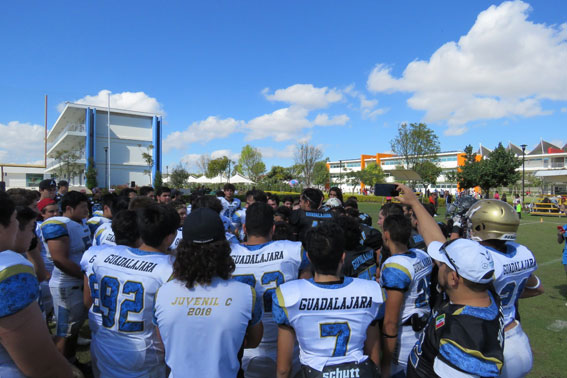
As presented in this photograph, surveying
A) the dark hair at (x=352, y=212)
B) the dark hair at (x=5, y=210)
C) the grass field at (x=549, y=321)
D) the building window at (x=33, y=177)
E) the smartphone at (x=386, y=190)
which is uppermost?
the building window at (x=33, y=177)

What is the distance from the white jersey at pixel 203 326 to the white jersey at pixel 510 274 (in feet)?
6.17

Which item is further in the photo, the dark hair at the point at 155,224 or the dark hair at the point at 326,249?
the dark hair at the point at 155,224

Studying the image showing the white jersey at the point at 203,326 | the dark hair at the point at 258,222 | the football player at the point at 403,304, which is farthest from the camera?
the dark hair at the point at 258,222

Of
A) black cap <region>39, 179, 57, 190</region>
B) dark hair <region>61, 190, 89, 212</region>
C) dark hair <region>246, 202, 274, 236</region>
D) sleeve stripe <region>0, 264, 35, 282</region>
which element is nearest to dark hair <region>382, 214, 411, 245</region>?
dark hair <region>246, 202, 274, 236</region>

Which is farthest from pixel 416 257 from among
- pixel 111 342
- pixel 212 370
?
pixel 111 342

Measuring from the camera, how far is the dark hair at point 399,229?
3.13 meters

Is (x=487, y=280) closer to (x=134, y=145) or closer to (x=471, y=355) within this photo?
(x=471, y=355)

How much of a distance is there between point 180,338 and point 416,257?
2.02 metres

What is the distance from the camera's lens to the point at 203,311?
2.09m

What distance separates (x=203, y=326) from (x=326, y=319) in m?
0.78

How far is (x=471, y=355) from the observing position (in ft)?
6.23

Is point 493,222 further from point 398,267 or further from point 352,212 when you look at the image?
point 352,212

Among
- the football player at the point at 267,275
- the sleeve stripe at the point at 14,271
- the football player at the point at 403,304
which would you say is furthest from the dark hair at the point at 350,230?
the sleeve stripe at the point at 14,271

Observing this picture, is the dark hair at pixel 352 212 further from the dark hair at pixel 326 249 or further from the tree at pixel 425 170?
the tree at pixel 425 170
